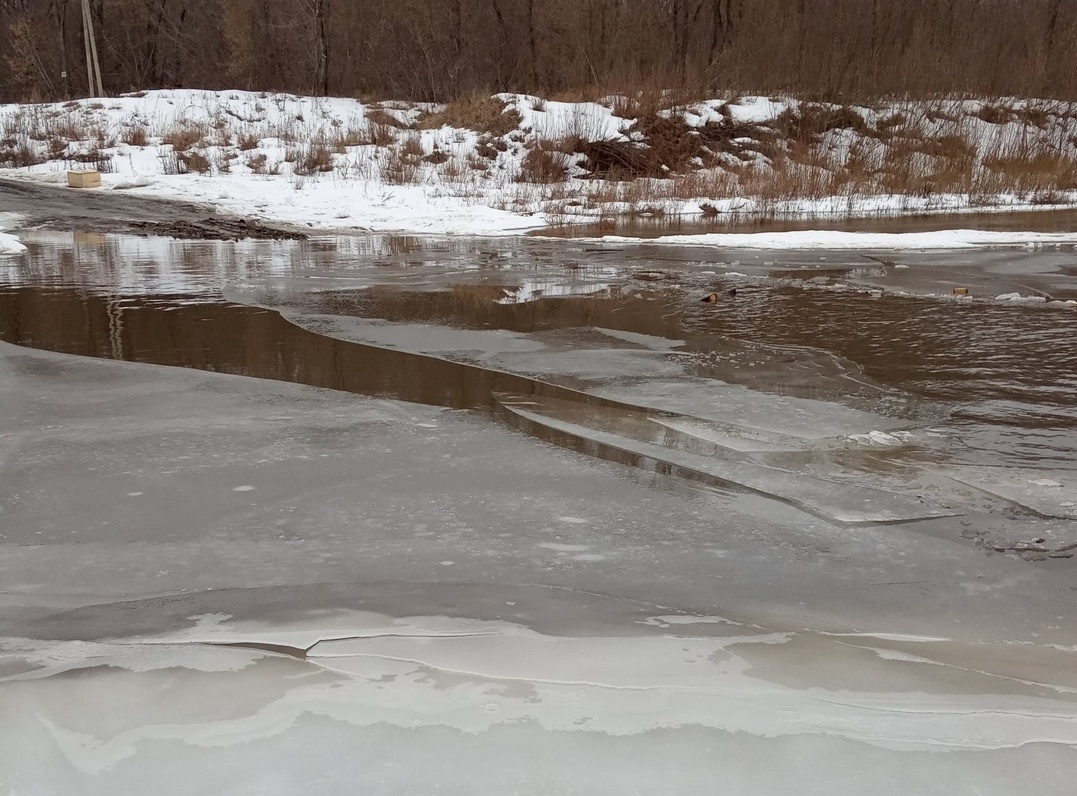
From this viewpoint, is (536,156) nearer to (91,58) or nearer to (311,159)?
(311,159)

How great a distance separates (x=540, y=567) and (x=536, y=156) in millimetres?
20725

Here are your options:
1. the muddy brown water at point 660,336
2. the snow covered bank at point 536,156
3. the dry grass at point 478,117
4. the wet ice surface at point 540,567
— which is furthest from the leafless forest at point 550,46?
the wet ice surface at point 540,567

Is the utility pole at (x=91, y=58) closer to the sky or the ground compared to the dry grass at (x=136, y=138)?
closer to the sky

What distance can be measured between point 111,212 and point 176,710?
15857mm

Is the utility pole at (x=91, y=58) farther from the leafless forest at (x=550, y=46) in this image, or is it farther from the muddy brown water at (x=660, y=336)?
the muddy brown water at (x=660, y=336)

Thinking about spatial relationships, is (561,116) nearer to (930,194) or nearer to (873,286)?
(930,194)

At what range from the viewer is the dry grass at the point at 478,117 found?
2452cm

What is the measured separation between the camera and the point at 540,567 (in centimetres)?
293

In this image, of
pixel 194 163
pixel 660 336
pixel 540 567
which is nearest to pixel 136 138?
pixel 194 163

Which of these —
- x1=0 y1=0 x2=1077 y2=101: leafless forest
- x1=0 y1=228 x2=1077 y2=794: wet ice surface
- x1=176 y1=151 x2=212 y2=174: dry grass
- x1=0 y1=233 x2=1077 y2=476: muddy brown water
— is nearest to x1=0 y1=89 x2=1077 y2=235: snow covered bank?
x1=176 y1=151 x2=212 y2=174: dry grass

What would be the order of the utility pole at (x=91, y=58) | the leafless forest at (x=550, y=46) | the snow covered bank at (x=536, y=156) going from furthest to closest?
the utility pole at (x=91, y=58)
the leafless forest at (x=550, y=46)
the snow covered bank at (x=536, y=156)

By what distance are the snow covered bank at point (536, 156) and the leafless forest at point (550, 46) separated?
1.62 m

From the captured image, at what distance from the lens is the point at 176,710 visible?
7.10 feet

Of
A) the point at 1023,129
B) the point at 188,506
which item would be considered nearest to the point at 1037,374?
the point at 188,506
